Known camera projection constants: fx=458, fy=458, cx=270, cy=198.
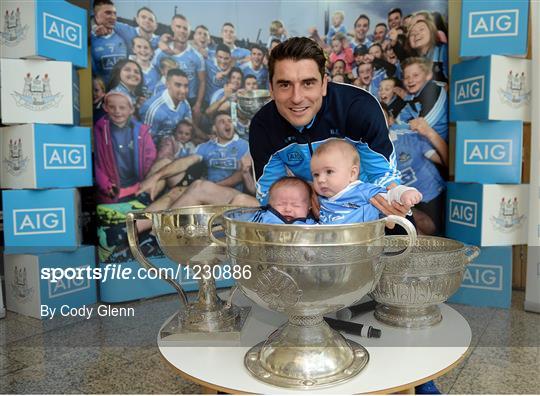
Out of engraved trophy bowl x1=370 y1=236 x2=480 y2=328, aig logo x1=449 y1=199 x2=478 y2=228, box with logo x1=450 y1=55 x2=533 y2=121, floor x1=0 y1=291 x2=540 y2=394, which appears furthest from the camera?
aig logo x1=449 y1=199 x2=478 y2=228

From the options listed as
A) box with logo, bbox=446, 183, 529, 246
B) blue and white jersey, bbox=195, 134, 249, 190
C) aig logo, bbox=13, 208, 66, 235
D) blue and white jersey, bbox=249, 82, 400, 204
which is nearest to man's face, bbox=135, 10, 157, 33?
blue and white jersey, bbox=195, 134, 249, 190

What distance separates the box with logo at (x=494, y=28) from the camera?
215cm

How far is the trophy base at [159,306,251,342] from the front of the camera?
0.88 meters

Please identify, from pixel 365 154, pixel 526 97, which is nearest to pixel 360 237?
pixel 365 154

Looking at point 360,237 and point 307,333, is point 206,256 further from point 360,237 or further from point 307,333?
point 360,237

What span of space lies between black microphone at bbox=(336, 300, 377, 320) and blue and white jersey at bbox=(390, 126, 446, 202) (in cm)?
157

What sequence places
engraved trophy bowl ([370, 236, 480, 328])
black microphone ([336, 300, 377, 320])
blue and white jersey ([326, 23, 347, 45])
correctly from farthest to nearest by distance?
blue and white jersey ([326, 23, 347, 45]) → black microphone ([336, 300, 377, 320]) → engraved trophy bowl ([370, 236, 480, 328])

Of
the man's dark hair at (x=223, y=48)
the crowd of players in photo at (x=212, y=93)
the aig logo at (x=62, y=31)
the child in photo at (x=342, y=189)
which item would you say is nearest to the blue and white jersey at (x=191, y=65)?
the crowd of players in photo at (x=212, y=93)

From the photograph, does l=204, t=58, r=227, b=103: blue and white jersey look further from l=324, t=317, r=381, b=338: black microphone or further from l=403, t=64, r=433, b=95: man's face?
l=324, t=317, r=381, b=338: black microphone

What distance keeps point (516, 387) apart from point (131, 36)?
2273mm

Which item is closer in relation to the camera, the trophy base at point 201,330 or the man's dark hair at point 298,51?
the trophy base at point 201,330

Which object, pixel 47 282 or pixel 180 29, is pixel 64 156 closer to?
pixel 47 282

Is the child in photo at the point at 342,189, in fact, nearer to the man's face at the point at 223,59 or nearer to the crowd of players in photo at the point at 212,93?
the crowd of players in photo at the point at 212,93

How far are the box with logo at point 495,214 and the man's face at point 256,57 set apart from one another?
132 centimetres
